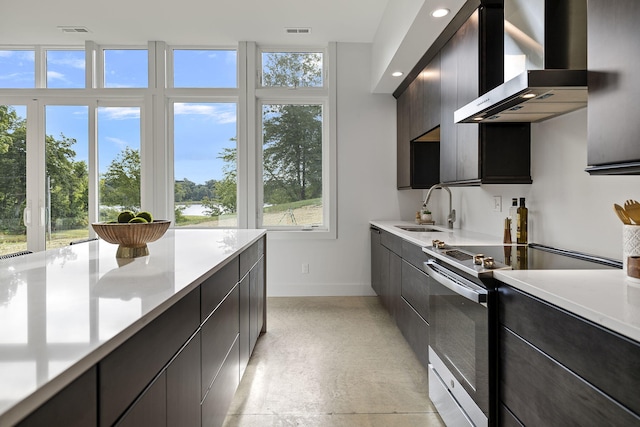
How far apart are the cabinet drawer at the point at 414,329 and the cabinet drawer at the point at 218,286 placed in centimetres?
115

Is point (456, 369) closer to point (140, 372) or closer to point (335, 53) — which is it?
point (140, 372)

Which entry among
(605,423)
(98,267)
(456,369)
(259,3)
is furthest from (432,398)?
(259,3)

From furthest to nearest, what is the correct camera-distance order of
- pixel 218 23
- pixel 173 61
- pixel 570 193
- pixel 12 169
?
pixel 173 61 → pixel 12 169 → pixel 218 23 → pixel 570 193

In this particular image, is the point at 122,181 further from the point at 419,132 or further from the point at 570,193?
the point at 570,193

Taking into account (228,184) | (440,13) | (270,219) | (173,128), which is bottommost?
(270,219)

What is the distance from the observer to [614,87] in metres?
1.13

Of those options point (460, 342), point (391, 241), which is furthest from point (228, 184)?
point (460, 342)

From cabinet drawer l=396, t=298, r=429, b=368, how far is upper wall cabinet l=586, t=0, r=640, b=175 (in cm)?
138

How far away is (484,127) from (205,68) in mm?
3378

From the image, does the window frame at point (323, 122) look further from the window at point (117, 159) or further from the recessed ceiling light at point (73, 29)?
the recessed ceiling light at point (73, 29)

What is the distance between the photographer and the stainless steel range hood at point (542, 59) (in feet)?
4.76

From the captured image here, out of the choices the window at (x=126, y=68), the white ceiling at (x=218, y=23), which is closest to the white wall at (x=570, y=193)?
the white ceiling at (x=218, y=23)

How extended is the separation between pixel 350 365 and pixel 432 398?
655 mm

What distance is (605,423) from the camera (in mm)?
857
